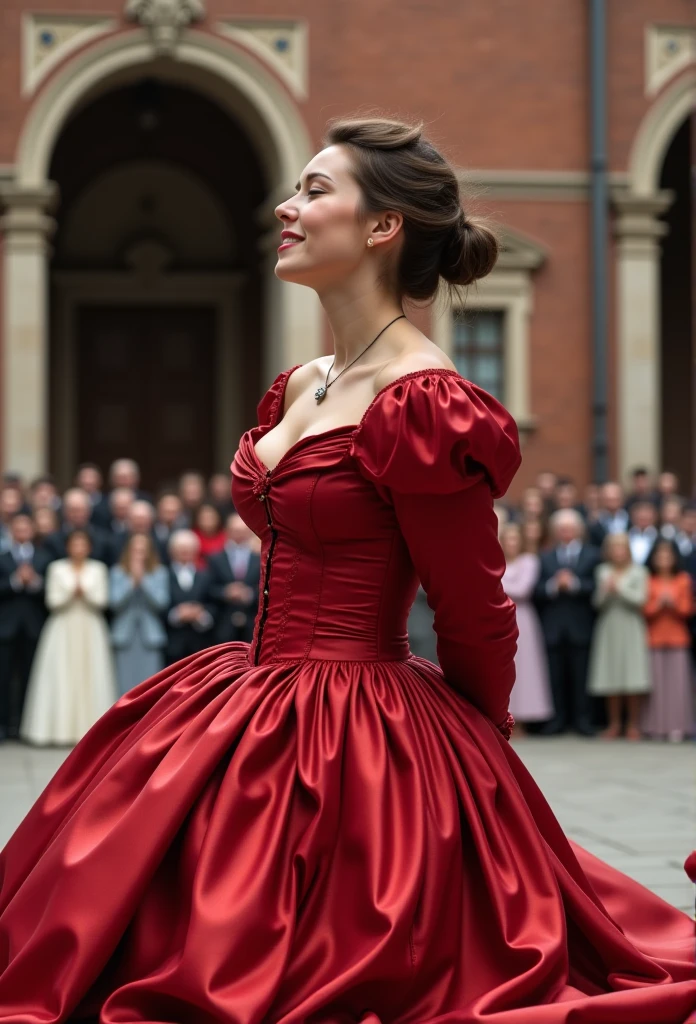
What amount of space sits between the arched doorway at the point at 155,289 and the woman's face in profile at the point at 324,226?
15.1m

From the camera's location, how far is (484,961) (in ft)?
9.31

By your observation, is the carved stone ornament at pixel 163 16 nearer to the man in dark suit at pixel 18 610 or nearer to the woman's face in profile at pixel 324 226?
the man in dark suit at pixel 18 610

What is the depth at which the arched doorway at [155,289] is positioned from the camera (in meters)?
18.3

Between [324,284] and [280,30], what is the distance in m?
13.0

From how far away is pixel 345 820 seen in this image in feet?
9.34

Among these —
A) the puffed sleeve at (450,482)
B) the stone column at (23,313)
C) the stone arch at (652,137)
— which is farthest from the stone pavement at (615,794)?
the stone arch at (652,137)

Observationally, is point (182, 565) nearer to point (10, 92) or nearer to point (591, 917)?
point (10, 92)

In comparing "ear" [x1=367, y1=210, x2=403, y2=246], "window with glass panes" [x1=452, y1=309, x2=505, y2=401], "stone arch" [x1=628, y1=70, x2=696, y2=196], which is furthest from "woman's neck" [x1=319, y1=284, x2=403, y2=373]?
"stone arch" [x1=628, y1=70, x2=696, y2=196]

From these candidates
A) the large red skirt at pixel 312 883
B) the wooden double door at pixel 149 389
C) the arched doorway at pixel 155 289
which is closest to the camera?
the large red skirt at pixel 312 883

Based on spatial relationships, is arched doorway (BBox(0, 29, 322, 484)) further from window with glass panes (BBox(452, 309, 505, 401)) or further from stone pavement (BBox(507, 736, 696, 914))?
stone pavement (BBox(507, 736, 696, 914))

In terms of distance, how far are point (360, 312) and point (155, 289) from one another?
52.1ft

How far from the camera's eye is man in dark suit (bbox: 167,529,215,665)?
1043 cm

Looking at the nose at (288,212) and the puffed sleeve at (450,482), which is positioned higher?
the nose at (288,212)

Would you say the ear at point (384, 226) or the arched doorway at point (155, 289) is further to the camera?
the arched doorway at point (155, 289)
